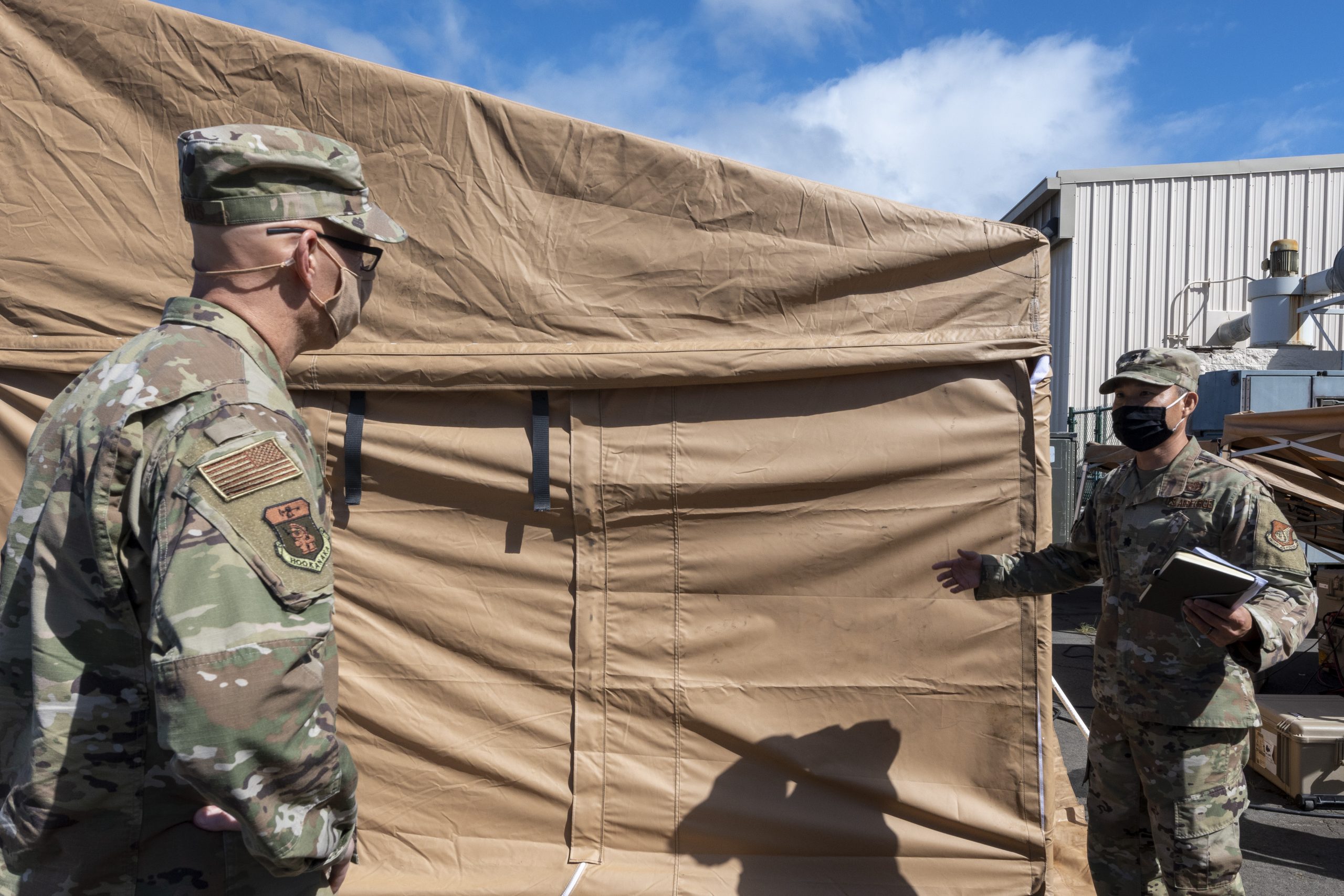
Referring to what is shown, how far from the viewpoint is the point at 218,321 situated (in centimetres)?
125

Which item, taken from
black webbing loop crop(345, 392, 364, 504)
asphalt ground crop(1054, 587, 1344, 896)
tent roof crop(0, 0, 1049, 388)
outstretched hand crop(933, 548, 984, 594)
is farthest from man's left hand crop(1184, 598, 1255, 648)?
black webbing loop crop(345, 392, 364, 504)

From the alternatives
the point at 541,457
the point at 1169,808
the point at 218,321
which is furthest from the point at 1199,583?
the point at 218,321

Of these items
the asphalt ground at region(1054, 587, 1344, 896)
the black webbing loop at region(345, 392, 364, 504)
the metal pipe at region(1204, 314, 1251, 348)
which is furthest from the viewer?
the metal pipe at region(1204, 314, 1251, 348)

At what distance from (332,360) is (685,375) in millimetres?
1252

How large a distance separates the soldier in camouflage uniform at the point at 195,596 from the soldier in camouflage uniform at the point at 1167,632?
212cm

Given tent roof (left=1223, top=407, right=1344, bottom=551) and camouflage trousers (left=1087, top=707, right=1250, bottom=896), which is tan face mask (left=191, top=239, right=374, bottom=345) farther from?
tent roof (left=1223, top=407, right=1344, bottom=551)

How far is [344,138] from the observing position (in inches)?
112

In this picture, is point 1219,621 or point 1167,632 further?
point 1167,632

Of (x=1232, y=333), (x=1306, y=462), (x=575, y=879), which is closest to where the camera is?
(x=575, y=879)

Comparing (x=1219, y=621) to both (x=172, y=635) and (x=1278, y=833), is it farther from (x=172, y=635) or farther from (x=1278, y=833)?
(x=1278, y=833)

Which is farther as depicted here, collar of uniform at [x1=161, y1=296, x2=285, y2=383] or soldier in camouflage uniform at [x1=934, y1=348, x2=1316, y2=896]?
soldier in camouflage uniform at [x1=934, y1=348, x2=1316, y2=896]

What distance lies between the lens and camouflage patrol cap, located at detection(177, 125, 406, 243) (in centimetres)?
124

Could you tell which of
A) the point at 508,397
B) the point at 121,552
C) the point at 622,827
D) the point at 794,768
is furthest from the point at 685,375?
the point at 121,552

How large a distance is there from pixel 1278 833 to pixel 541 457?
3.82 meters
